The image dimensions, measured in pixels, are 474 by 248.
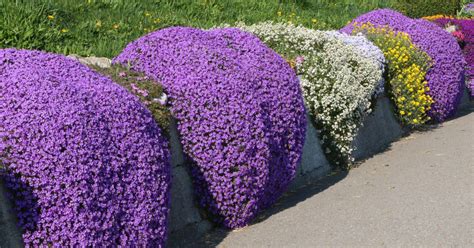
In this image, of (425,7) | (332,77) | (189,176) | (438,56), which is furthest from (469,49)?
(189,176)

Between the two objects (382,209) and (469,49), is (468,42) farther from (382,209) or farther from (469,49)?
(382,209)

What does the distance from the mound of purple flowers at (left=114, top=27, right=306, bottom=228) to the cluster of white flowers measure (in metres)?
1.17

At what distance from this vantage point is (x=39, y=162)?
4.70 m

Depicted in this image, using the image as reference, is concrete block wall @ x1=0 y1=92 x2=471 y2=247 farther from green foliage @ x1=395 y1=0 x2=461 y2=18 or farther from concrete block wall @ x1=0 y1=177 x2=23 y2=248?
green foliage @ x1=395 y1=0 x2=461 y2=18

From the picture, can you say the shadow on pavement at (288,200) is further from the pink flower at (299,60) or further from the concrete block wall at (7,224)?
the concrete block wall at (7,224)

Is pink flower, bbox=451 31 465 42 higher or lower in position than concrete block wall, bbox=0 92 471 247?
higher

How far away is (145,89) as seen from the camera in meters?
6.11

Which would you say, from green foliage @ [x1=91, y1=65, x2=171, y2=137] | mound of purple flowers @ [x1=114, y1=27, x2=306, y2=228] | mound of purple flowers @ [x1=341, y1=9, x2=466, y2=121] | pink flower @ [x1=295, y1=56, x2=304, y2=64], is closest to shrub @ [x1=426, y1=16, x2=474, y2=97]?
mound of purple flowers @ [x1=341, y1=9, x2=466, y2=121]

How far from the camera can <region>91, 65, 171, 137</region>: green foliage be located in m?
5.89

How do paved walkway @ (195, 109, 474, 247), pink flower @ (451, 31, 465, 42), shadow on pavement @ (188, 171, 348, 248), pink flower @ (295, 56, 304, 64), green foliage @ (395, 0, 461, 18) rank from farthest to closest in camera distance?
green foliage @ (395, 0, 461, 18) < pink flower @ (451, 31, 465, 42) < pink flower @ (295, 56, 304, 64) < shadow on pavement @ (188, 171, 348, 248) < paved walkway @ (195, 109, 474, 247)

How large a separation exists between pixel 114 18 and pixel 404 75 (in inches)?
144

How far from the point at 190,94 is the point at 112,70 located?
65cm

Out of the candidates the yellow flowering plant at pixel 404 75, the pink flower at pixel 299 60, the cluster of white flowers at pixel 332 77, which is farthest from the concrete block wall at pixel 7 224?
the yellow flowering plant at pixel 404 75

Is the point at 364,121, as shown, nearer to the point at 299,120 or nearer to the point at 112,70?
the point at 299,120
